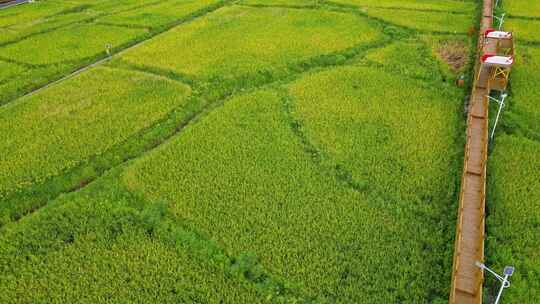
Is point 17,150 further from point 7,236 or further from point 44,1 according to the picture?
point 44,1

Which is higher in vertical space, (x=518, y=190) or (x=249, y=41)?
(x=249, y=41)

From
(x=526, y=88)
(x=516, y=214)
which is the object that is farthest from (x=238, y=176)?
(x=526, y=88)

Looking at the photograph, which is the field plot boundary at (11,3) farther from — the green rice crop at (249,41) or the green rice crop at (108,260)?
the green rice crop at (108,260)

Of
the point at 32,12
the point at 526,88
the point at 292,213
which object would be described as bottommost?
the point at 292,213

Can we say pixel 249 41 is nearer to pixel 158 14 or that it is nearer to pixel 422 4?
pixel 158 14

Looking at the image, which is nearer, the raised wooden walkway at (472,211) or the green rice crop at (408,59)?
the raised wooden walkway at (472,211)

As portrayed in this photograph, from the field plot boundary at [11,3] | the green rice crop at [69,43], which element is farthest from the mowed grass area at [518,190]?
the field plot boundary at [11,3]
